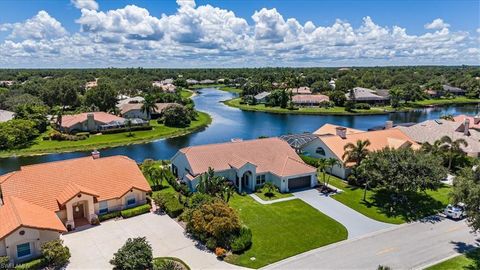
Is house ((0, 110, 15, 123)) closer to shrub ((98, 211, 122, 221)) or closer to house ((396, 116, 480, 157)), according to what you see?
shrub ((98, 211, 122, 221))

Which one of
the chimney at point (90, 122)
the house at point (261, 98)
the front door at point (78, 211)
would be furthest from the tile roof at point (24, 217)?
the house at point (261, 98)

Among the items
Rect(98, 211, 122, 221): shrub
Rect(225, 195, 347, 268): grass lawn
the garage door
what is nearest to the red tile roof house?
Rect(98, 211, 122, 221): shrub

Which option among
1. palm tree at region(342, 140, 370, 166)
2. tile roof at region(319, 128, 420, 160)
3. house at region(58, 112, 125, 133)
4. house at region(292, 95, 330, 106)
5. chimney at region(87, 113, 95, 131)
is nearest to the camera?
palm tree at region(342, 140, 370, 166)

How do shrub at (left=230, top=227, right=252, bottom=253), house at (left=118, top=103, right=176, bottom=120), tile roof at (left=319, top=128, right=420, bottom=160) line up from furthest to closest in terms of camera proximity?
house at (left=118, top=103, right=176, bottom=120) → tile roof at (left=319, top=128, right=420, bottom=160) → shrub at (left=230, top=227, right=252, bottom=253)

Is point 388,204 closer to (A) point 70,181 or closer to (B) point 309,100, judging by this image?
(A) point 70,181

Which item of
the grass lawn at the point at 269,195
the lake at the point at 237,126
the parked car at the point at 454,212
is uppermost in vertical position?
the parked car at the point at 454,212

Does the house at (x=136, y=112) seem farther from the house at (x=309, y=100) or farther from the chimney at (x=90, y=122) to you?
the house at (x=309, y=100)
